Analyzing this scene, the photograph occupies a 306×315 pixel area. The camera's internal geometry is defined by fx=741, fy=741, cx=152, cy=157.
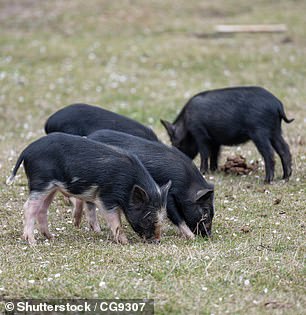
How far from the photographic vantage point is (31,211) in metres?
7.49

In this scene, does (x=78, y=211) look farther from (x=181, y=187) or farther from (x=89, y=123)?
(x=89, y=123)

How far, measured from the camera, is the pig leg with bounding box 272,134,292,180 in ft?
34.3

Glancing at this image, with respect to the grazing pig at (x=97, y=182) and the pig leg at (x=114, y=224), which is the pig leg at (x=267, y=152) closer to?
the grazing pig at (x=97, y=182)

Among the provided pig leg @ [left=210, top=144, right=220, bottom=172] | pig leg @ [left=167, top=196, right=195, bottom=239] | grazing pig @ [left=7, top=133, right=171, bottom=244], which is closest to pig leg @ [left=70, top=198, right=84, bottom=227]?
grazing pig @ [left=7, top=133, right=171, bottom=244]

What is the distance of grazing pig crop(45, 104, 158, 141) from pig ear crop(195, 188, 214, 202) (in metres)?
1.73

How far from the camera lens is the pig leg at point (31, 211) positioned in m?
7.49

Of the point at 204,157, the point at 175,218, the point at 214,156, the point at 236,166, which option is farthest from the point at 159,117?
the point at 175,218

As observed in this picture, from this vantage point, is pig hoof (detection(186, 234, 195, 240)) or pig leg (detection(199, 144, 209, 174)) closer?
pig hoof (detection(186, 234, 195, 240))

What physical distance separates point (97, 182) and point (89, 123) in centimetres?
219

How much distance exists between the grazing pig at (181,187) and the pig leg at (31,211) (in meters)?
1.35

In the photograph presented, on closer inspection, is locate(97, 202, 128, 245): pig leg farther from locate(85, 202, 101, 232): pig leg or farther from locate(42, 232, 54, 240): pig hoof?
locate(42, 232, 54, 240): pig hoof

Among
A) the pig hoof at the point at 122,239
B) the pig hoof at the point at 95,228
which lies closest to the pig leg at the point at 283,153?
the pig hoof at the point at 95,228

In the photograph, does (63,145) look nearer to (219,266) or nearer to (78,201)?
(78,201)

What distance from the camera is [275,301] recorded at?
5.73m
